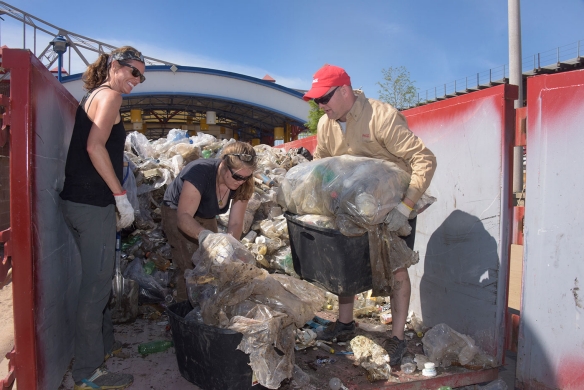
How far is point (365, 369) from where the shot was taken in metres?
2.68

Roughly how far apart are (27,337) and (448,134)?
2823mm

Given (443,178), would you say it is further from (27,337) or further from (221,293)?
(27,337)

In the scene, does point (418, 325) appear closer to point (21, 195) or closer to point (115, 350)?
point (115, 350)

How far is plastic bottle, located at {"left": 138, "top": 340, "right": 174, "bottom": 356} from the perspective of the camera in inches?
118

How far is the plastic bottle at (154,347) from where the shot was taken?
3.00 meters

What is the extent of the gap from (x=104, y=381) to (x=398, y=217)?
6.22ft

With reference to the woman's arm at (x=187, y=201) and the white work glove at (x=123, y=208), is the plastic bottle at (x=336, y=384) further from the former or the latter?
the white work glove at (x=123, y=208)

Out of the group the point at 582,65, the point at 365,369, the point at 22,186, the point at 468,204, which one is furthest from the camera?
the point at 582,65

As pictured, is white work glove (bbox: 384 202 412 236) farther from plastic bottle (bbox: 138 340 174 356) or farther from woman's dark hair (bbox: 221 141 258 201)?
plastic bottle (bbox: 138 340 174 356)

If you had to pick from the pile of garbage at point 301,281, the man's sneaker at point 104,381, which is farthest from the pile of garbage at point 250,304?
the man's sneaker at point 104,381

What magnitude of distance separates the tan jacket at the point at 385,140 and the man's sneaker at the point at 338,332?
1.14 metres

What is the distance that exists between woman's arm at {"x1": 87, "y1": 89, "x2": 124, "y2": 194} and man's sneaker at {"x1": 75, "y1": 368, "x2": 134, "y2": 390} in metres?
1.07

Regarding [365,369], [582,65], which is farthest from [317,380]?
[582,65]

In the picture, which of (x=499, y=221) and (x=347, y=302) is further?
(x=347, y=302)
